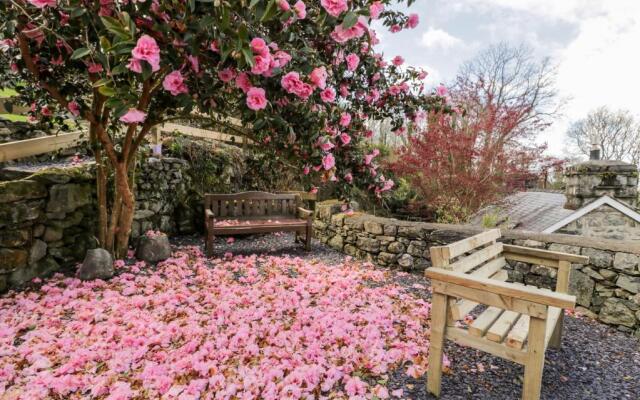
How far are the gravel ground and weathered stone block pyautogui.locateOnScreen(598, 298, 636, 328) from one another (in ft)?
0.29

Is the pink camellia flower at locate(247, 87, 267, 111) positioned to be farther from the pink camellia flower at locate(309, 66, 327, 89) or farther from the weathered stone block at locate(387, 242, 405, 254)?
the weathered stone block at locate(387, 242, 405, 254)

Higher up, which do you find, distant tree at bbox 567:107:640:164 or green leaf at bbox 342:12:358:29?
distant tree at bbox 567:107:640:164

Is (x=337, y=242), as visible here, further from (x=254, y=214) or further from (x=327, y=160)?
(x=327, y=160)

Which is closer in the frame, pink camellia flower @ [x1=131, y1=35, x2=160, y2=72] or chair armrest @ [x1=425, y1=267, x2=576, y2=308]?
pink camellia flower @ [x1=131, y1=35, x2=160, y2=72]

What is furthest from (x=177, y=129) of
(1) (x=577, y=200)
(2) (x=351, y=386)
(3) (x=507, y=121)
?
(1) (x=577, y=200)

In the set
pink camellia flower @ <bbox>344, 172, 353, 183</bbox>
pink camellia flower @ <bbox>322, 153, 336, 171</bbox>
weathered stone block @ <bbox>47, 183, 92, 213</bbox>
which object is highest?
pink camellia flower @ <bbox>322, 153, 336, 171</bbox>

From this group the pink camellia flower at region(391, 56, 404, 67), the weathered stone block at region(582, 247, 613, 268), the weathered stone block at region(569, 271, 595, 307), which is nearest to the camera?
the weathered stone block at region(582, 247, 613, 268)

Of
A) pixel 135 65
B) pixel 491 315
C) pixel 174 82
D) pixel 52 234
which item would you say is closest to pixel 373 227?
pixel 491 315

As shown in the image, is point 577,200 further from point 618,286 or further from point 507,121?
point 618,286

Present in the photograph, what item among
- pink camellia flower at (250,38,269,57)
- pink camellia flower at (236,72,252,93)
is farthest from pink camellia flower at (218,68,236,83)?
pink camellia flower at (250,38,269,57)

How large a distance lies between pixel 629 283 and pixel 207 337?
3.68m

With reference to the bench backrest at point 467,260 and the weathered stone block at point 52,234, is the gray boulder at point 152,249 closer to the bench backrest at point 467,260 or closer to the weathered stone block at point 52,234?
the weathered stone block at point 52,234

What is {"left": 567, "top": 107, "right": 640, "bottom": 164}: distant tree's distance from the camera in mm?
17039

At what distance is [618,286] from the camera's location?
294cm
